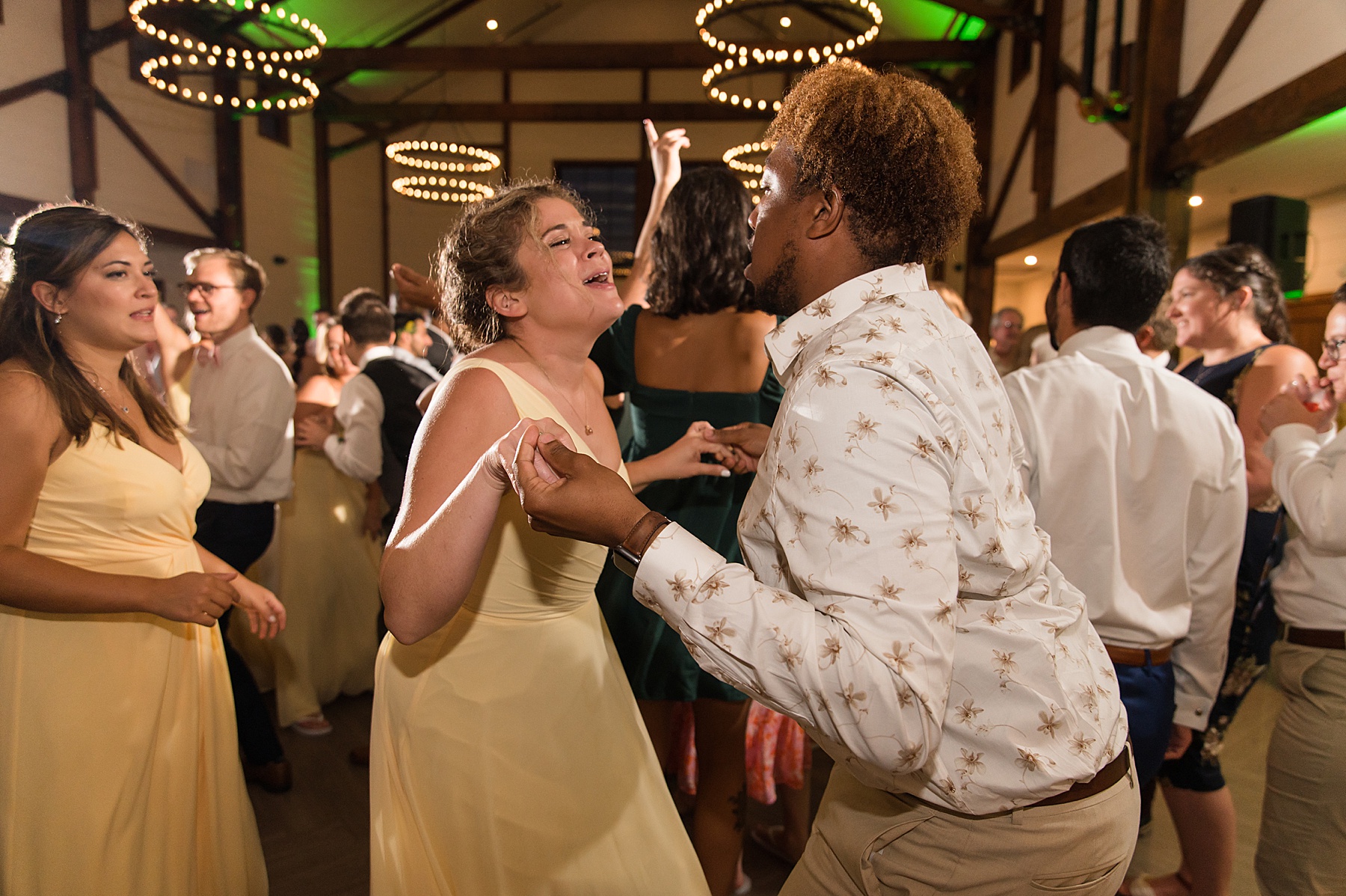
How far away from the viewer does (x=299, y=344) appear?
27.6 feet

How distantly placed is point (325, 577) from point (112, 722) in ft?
6.81

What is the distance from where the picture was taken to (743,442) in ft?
5.23

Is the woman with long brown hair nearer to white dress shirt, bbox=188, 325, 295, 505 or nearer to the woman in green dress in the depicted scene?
the woman in green dress

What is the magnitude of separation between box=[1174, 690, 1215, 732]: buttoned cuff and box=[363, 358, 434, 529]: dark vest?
2535 mm

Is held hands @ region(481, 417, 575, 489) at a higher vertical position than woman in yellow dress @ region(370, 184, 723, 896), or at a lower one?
higher

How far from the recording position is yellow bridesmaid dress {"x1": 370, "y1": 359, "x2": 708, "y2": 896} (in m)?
1.29

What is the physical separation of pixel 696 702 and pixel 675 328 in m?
0.95

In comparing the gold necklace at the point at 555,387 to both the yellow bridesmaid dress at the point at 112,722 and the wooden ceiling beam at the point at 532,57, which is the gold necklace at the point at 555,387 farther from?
the wooden ceiling beam at the point at 532,57

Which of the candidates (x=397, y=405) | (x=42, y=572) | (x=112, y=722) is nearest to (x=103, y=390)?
(x=42, y=572)

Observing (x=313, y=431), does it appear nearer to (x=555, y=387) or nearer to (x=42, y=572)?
(x=42, y=572)

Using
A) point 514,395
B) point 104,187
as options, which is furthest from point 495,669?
point 104,187

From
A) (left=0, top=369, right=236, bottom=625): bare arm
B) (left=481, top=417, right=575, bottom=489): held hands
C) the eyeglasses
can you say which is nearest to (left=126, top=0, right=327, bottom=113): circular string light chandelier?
the eyeglasses

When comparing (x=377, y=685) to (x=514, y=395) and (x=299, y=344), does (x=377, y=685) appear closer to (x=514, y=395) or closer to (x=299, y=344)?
(x=514, y=395)

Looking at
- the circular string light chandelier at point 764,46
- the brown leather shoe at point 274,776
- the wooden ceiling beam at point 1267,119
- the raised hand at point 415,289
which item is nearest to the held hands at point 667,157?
the raised hand at point 415,289
